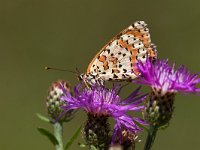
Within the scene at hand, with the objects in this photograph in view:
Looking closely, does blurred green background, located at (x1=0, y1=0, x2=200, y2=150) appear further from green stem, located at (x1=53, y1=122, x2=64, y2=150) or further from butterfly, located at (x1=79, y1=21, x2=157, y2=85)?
butterfly, located at (x1=79, y1=21, x2=157, y2=85)

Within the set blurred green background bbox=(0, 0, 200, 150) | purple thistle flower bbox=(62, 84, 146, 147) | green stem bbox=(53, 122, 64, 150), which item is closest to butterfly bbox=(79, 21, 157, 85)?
purple thistle flower bbox=(62, 84, 146, 147)

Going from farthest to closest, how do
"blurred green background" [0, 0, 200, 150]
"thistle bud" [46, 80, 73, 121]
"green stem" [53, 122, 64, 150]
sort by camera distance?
"blurred green background" [0, 0, 200, 150] < "thistle bud" [46, 80, 73, 121] < "green stem" [53, 122, 64, 150]

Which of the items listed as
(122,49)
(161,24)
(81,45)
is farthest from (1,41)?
(122,49)

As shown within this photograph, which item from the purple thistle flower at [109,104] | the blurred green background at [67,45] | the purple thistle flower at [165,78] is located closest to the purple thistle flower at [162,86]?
the purple thistle flower at [165,78]

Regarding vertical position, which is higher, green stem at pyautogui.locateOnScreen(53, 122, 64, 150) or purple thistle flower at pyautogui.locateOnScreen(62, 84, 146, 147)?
purple thistle flower at pyautogui.locateOnScreen(62, 84, 146, 147)

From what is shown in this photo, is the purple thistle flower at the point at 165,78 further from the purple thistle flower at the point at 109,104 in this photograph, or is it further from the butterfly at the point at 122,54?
the butterfly at the point at 122,54

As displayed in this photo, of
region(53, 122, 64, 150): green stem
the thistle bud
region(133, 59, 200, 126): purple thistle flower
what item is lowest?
region(53, 122, 64, 150): green stem
